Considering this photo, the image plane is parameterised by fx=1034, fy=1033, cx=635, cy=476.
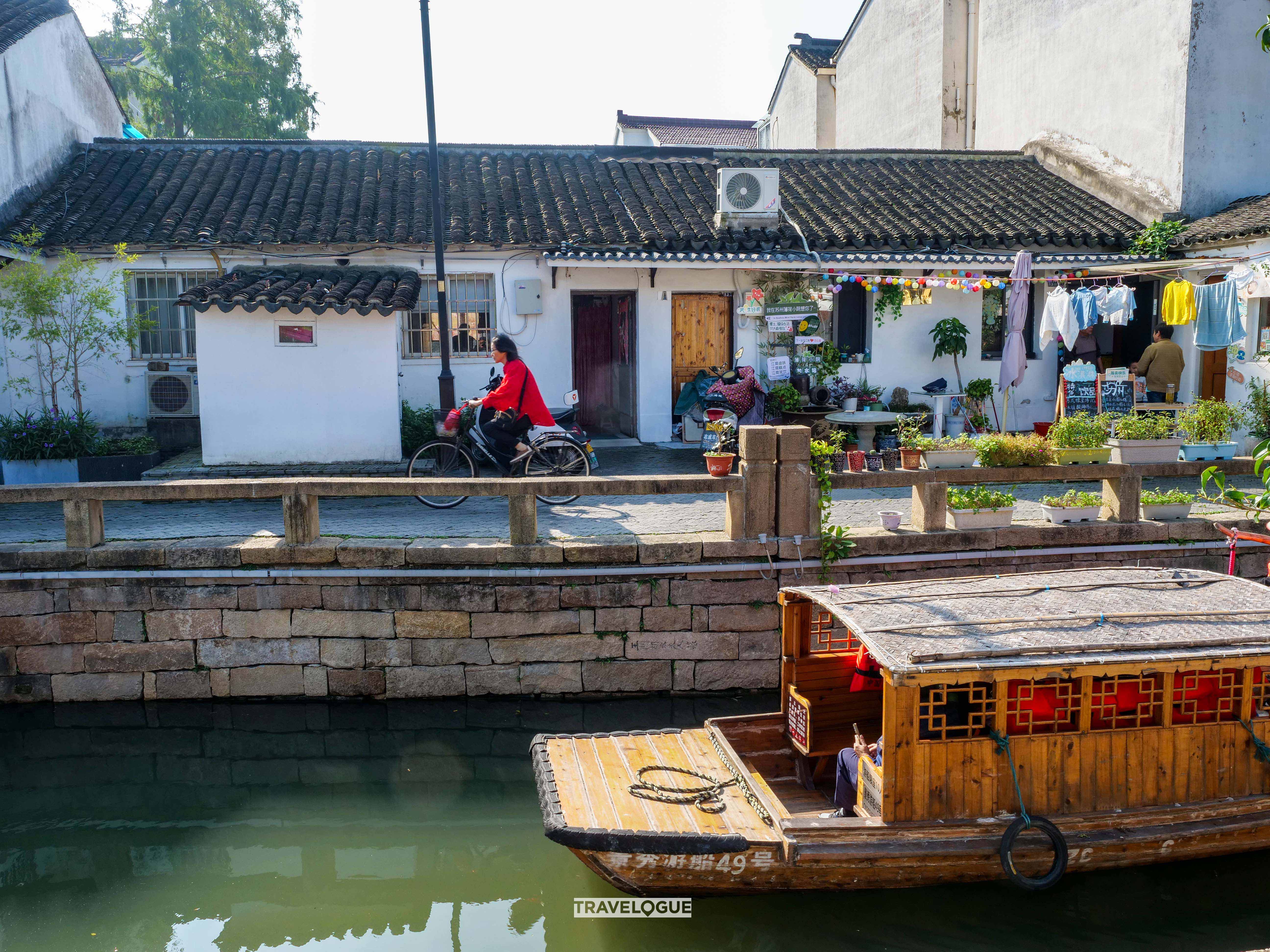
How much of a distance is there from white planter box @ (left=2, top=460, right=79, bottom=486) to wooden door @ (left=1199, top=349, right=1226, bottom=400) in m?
14.5

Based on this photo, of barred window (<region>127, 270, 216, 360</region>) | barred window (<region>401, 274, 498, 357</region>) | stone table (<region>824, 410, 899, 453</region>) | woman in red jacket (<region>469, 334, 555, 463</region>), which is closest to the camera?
woman in red jacket (<region>469, 334, 555, 463</region>)

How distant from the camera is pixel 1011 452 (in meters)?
8.80

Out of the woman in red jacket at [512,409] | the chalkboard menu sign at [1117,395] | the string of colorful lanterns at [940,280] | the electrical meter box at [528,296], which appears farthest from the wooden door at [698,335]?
the chalkboard menu sign at [1117,395]

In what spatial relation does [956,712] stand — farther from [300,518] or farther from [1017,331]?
[1017,331]

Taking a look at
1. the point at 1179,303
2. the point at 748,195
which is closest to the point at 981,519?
the point at 1179,303

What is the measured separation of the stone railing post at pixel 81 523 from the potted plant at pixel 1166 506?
881 cm

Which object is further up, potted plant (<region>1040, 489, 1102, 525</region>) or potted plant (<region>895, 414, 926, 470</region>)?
potted plant (<region>895, 414, 926, 470</region>)

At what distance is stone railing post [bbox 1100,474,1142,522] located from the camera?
29.3 ft

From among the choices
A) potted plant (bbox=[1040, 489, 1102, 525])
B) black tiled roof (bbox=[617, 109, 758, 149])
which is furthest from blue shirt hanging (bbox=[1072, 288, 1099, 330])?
black tiled roof (bbox=[617, 109, 758, 149])

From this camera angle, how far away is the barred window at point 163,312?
45.0 ft

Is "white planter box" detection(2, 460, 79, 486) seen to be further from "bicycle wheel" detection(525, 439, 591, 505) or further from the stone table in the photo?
the stone table

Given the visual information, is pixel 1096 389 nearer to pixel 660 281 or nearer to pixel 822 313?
pixel 822 313

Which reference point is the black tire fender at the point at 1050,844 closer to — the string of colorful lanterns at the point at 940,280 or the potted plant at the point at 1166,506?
the potted plant at the point at 1166,506

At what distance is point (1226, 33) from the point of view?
14609 mm
